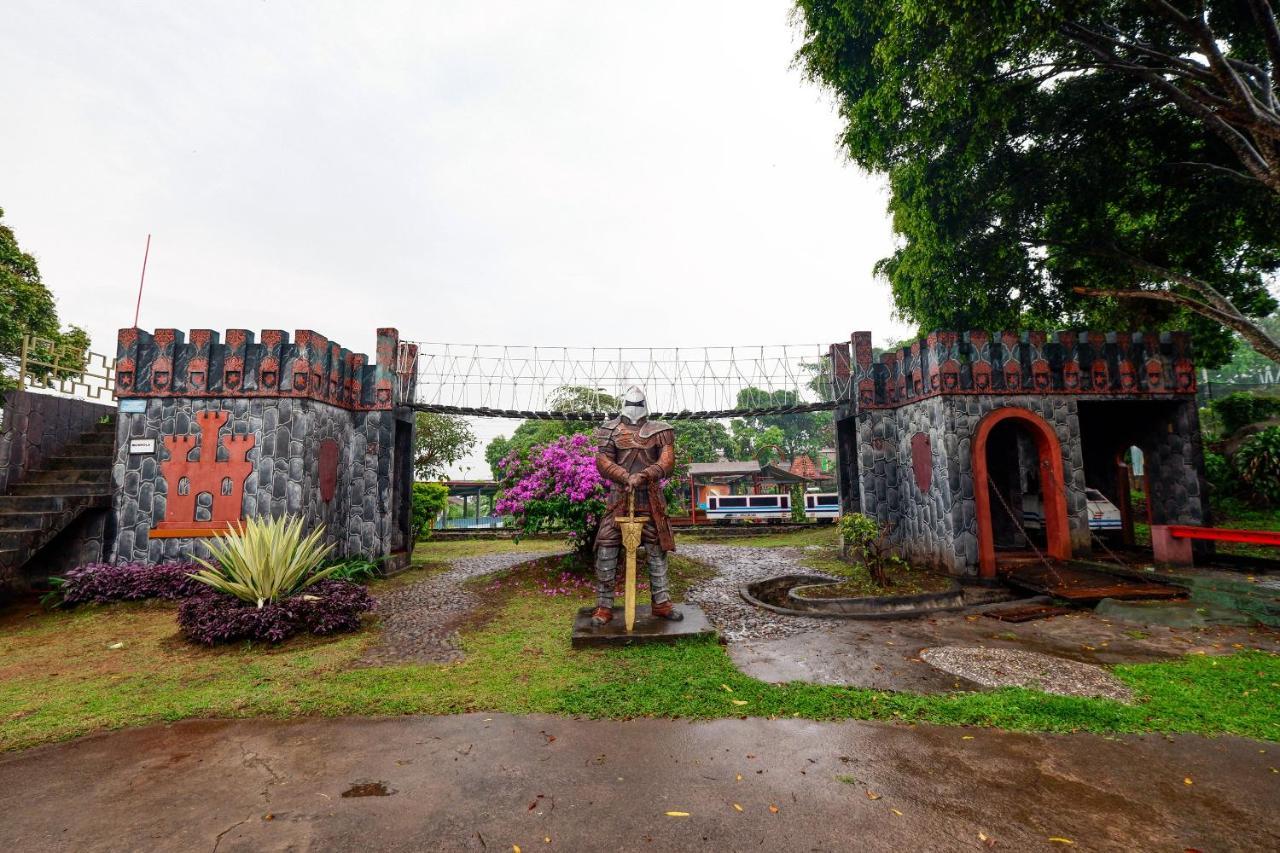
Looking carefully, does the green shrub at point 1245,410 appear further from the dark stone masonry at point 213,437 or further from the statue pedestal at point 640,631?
the dark stone masonry at point 213,437

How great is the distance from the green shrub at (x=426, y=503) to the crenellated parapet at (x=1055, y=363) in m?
14.6

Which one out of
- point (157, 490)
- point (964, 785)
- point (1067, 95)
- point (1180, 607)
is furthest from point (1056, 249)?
point (157, 490)

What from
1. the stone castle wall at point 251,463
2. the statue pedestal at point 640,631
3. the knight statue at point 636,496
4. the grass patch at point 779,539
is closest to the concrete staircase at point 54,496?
the stone castle wall at point 251,463

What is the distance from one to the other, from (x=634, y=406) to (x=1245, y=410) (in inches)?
879

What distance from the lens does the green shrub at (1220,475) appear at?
15.4 m

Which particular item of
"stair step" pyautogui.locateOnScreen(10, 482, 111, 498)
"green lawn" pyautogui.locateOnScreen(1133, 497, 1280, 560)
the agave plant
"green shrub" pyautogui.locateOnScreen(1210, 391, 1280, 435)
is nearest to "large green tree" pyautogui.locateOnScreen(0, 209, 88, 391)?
"stair step" pyautogui.locateOnScreen(10, 482, 111, 498)

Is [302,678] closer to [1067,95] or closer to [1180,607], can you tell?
[1180,607]

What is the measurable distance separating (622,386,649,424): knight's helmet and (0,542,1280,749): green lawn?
2862 mm

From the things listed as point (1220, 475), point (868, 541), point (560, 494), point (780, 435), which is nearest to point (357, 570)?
point (560, 494)

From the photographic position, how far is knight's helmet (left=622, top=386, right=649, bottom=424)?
23.1 ft

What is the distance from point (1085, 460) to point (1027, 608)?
9.52 metres

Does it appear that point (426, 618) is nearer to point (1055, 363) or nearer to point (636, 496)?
point (636, 496)

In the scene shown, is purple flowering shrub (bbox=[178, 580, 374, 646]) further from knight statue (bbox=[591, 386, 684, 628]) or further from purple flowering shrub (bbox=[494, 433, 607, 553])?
purple flowering shrub (bbox=[494, 433, 607, 553])

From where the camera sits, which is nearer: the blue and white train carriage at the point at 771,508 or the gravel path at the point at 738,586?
the gravel path at the point at 738,586
